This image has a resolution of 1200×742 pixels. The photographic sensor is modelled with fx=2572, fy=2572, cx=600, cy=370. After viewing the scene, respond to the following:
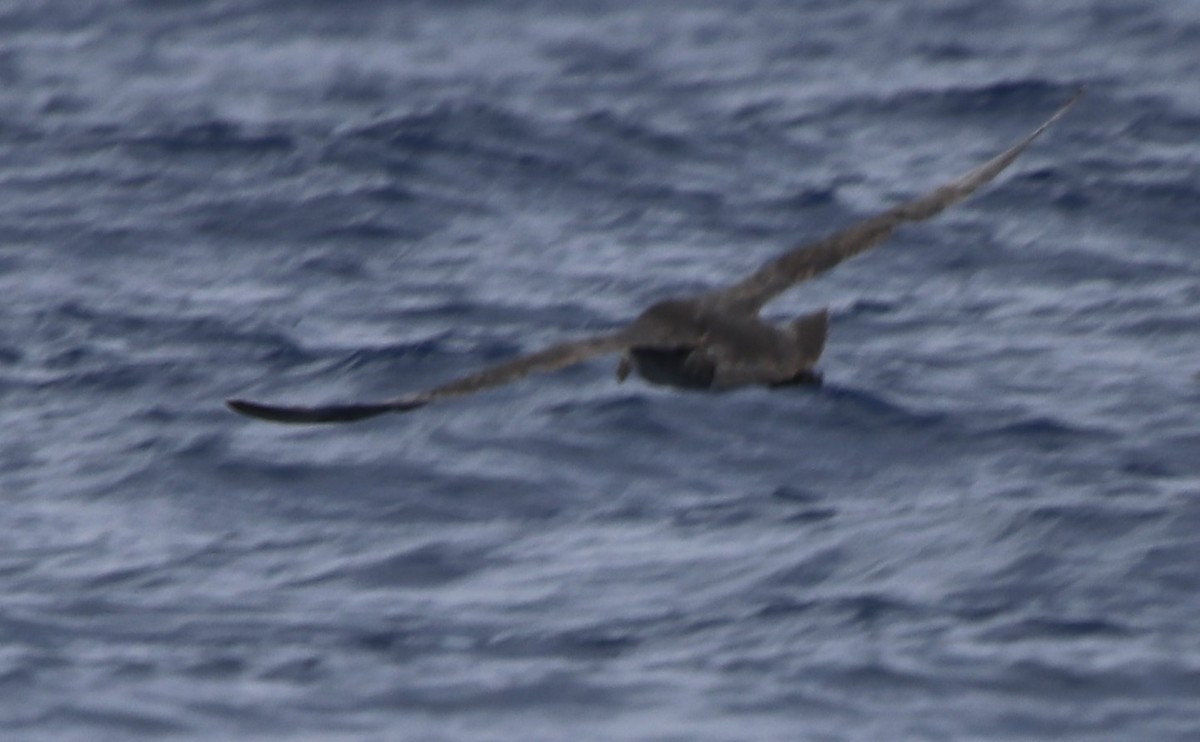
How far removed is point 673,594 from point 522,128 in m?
6.94

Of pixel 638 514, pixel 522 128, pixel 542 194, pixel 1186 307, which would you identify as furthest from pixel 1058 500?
pixel 522 128

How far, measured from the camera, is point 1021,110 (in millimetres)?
15609

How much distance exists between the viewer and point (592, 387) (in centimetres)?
1148

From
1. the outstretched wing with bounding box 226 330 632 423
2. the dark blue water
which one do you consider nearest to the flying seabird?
the outstretched wing with bounding box 226 330 632 423

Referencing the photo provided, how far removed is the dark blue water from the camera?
8648 millimetres


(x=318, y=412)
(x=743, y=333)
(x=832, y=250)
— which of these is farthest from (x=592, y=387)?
(x=318, y=412)

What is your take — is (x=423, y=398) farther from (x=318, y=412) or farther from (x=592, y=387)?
(x=592, y=387)

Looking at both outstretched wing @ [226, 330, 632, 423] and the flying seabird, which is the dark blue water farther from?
outstretched wing @ [226, 330, 632, 423]

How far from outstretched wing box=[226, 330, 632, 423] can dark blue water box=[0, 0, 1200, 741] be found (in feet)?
3.95

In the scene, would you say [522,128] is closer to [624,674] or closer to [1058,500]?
[1058,500]

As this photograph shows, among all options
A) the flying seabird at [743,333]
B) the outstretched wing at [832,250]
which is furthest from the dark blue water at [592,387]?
the outstretched wing at [832,250]

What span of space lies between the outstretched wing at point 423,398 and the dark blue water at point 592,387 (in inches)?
47.4

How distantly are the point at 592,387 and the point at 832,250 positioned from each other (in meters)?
2.44

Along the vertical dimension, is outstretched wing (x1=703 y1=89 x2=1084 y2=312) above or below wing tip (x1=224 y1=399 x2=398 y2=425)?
above
